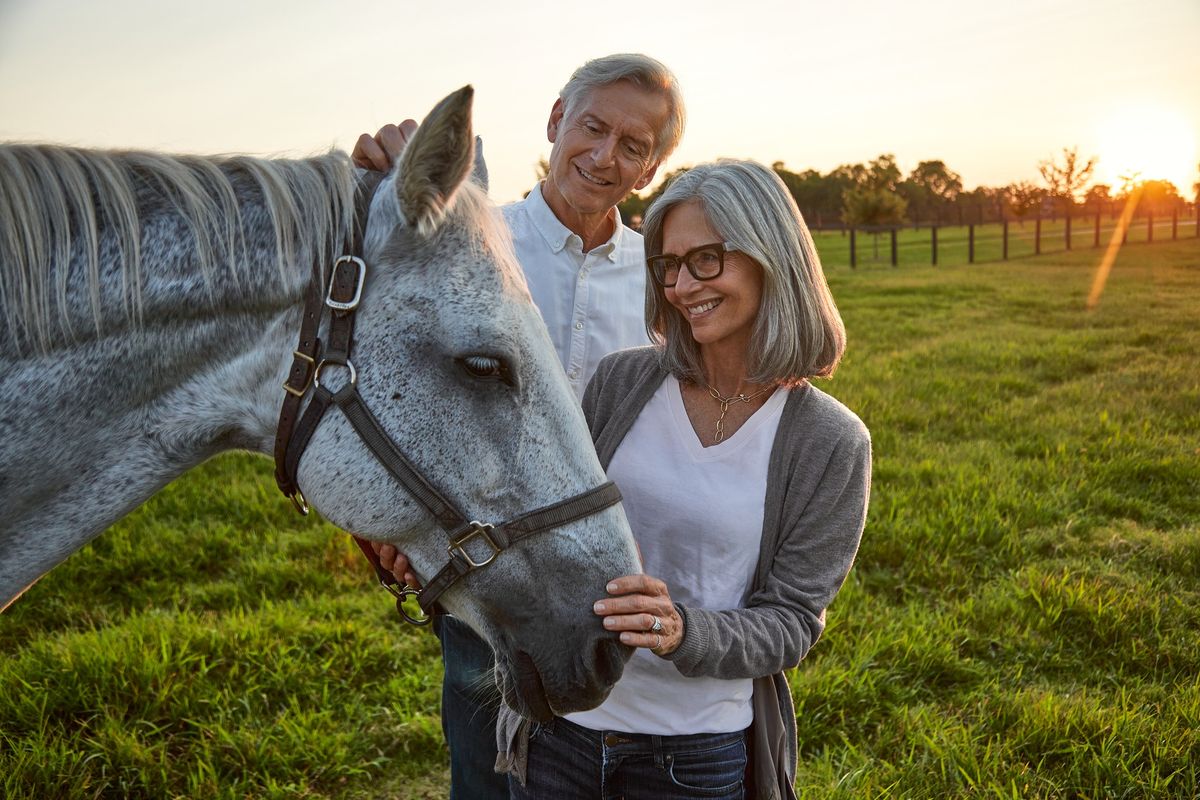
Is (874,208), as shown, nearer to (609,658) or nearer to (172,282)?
(609,658)

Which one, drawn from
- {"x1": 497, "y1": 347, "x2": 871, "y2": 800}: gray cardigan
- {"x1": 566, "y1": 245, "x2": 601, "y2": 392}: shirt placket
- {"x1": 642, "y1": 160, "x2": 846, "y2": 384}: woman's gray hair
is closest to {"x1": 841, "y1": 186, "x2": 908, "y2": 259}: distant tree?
{"x1": 566, "y1": 245, "x2": 601, "y2": 392}: shirt placket

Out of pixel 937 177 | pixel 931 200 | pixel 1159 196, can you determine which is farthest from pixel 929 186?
pixel 1159 196

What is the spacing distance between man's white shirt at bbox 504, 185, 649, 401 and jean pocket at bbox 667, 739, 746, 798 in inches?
48.7

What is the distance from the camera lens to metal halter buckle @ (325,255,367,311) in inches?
70.1

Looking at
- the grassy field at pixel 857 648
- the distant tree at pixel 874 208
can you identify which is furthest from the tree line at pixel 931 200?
the grassy field at pixel 857 648

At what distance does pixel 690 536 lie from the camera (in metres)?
2.17

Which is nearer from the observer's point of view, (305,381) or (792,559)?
(305,381)

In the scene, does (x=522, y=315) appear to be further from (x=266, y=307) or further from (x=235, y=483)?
(x=235, y=483)

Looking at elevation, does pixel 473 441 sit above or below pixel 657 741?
above

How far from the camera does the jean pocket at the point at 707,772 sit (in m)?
2.06

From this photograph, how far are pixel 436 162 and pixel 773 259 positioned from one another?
94 cm

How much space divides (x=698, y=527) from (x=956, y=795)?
1.76 meters

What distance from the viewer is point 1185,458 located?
20.1 feet

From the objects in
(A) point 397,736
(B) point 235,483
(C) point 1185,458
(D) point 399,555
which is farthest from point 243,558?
(C) point 1185,458
